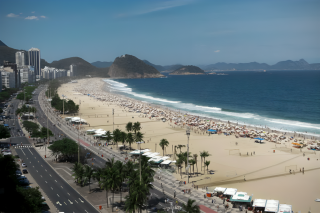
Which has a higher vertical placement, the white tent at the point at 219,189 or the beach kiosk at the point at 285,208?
the white tent at the point at 219,189

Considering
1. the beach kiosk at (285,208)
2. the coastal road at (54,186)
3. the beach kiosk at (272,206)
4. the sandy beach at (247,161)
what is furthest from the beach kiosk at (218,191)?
the coastal road at (54,186)

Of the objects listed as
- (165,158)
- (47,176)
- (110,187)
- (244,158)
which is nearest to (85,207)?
(110,187)

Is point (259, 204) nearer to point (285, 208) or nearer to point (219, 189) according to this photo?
point (285, 208)

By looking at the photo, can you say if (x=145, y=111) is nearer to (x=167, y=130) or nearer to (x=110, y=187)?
(x=167, y=130)

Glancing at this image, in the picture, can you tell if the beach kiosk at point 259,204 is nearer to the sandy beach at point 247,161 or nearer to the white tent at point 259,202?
the white tent at point 259,202

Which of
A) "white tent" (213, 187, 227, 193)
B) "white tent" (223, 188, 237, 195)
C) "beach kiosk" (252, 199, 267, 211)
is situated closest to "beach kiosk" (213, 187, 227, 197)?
"white tent" (213, 187, 227, 193)
